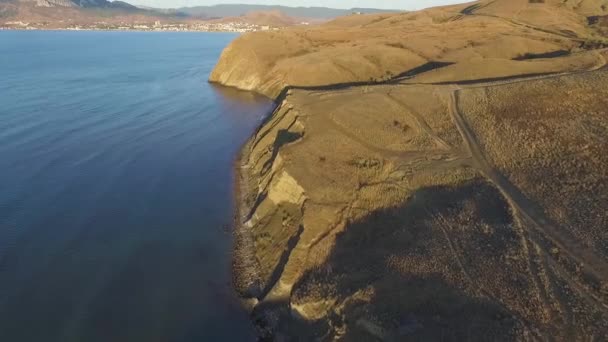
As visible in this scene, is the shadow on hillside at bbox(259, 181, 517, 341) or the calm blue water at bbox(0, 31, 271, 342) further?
the calm blue water at bbox(0, 31, 271, 342)

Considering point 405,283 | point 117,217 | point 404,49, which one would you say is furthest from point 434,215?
point 404,49

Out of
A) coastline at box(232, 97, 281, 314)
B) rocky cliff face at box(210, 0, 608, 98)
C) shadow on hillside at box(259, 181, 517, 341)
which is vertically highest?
rocky cliff face at box(210, 0, 608, 98)

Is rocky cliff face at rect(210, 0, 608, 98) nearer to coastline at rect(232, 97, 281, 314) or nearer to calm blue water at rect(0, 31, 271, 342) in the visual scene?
calm blue water at rect(0, 31, 271, 342)

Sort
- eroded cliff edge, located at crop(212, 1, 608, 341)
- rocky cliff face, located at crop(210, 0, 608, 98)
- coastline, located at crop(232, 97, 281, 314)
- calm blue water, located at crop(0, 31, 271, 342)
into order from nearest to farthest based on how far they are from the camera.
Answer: eroded cliff edge, located at crop(212, 1, 608, 341) < calm blue water, located at crop(0, 31, 271, 342) < coastline, located at crop(232, 97, 281, 314) < rocky cliff face, located at crop(210, 0, 608, 98)

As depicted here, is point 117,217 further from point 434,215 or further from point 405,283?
point 434,215

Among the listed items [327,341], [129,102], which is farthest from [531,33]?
[327,341]

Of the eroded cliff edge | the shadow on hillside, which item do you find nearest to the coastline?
the eroded cliff edge

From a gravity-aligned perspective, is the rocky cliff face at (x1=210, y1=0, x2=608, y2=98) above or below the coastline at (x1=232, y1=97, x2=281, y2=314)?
above

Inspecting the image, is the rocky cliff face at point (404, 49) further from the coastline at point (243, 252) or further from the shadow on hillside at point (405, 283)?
the coastline at point (243, 252)
